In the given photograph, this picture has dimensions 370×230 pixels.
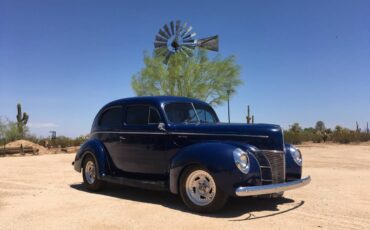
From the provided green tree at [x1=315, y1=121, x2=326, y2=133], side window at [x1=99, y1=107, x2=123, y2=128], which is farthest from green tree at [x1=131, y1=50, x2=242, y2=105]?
side window at [x1=99, y1=107, x2=123, y2=128]

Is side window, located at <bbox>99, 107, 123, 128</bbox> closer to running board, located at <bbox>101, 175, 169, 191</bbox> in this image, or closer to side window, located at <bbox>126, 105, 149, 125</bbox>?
side window, located at <bbox>126, 105, 149, 125</bbox>

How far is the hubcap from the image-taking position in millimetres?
8297

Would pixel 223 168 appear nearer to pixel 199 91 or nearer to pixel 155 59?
pixel 199 91

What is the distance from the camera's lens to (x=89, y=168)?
8.52 m

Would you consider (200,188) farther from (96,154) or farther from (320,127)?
(320,127)

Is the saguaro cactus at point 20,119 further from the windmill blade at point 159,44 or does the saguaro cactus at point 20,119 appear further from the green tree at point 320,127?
the green tree at point 320,127

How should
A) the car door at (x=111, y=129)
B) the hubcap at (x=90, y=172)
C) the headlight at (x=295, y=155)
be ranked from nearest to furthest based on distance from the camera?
the headlight at (x=295, y=155), the car door at (x=111, y=129), the hubcap at (x=90, y=172)

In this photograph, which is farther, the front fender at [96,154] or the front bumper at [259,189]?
the front fender at [96,154]

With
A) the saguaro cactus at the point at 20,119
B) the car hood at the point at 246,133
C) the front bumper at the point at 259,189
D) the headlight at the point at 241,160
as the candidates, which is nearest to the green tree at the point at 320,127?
the saguaro cactus at the point at 20,119

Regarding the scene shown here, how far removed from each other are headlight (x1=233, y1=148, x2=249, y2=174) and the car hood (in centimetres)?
46

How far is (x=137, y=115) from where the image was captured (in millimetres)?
7602

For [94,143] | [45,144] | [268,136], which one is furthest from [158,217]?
[45,144]

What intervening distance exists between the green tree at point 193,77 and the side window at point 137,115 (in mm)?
22187

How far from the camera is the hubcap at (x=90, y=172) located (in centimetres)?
830
